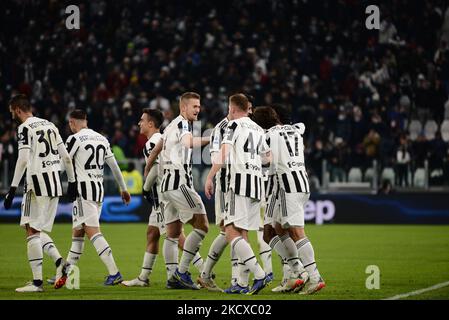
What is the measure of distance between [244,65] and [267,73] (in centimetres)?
79

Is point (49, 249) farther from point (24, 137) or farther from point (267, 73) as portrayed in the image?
point (267, 73)

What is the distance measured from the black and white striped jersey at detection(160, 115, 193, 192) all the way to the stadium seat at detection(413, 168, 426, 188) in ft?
40.9

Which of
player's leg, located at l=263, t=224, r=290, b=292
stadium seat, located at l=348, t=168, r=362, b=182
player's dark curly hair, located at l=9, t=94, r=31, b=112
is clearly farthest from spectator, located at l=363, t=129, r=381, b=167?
player's dark curly hair, located at l=9, t=94, r=31, b=112

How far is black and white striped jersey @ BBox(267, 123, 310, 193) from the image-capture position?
11.3 m

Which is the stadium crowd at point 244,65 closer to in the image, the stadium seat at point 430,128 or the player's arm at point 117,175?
the stadium seat at point 430,128

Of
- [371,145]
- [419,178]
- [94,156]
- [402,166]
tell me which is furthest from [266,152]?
[371,145]

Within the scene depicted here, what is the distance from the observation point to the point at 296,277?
11.4 metres

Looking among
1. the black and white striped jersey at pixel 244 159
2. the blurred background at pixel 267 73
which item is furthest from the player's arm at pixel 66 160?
the blurred background at pixel 267 73

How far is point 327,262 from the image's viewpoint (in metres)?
15.3

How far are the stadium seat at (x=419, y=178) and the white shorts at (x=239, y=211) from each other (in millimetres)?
12849

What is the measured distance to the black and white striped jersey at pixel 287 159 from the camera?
11.3 metres

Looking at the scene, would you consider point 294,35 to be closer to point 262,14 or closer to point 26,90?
point 262,14

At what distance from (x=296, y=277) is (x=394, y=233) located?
10472 millimetres
